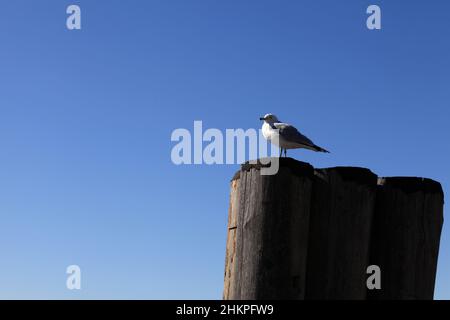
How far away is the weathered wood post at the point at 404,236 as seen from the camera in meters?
6.55

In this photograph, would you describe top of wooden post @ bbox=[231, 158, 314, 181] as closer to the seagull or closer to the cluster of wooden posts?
the cluster of wooden posts

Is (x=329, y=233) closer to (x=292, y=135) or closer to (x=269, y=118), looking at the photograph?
(x=292, y=135)

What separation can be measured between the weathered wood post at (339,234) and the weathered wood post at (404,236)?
326 millimetres

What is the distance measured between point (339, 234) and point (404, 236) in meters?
0.79

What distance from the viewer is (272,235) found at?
5.89 m

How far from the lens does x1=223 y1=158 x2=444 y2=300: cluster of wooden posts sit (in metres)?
5.89

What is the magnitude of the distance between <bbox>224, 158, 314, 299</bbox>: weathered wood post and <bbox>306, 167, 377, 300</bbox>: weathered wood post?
164 mm

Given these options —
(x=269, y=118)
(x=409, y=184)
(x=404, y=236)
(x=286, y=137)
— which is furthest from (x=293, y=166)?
(x=269, y=118)

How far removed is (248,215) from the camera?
19.7ft

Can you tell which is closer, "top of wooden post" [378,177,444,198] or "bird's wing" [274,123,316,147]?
"top of wooden post" [378,177,444,198]

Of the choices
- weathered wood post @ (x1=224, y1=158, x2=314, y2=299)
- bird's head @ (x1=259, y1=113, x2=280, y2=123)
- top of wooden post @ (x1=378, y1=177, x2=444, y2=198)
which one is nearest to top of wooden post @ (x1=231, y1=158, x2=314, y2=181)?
weathered wood post @ (x1=224, y1=158, x2=314, y2=299)

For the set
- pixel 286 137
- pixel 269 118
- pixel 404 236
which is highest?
pixel 269 118
